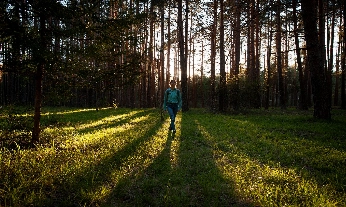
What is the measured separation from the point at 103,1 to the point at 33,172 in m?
4.60

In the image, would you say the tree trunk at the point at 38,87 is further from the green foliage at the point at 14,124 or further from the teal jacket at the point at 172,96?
the teal jacket at the point at 172,96

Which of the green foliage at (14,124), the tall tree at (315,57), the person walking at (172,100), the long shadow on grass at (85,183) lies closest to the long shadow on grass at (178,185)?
the long shadow on grass at (85,183)

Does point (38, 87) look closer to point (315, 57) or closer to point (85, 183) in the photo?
point (85, 183)

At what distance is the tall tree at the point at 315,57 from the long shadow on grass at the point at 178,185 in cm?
821

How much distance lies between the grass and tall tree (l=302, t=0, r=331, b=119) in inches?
164

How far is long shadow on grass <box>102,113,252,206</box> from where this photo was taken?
372 cm

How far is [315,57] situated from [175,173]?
10125 millimetres

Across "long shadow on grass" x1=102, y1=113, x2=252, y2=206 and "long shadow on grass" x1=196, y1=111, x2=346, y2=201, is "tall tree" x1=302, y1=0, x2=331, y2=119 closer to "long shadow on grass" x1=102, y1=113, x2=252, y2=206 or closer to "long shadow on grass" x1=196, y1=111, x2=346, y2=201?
"long shadow on grass" x1=196, y1=111, x2=346, y2=201

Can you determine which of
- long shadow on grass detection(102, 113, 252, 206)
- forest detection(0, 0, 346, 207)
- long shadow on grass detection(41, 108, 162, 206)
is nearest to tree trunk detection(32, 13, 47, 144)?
forest detection(0, 0, 346, 207)

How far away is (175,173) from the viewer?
489cm

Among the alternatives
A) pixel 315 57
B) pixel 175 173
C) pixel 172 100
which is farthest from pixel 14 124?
pixel 315 57

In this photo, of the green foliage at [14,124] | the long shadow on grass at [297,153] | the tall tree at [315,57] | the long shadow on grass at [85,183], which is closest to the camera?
the long shadow on grass at [85,183]

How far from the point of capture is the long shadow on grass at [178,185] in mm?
3725

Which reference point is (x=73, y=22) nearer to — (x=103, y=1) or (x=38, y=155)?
(x=103, y=1)
